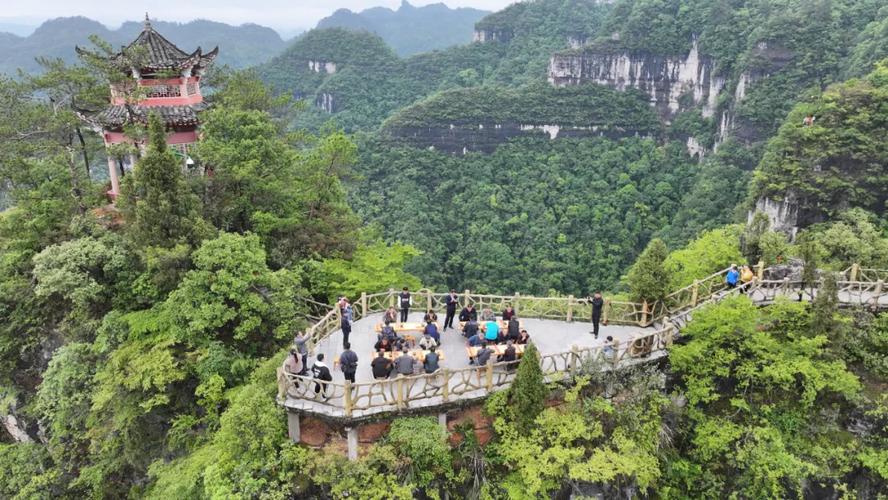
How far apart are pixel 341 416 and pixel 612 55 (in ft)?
273

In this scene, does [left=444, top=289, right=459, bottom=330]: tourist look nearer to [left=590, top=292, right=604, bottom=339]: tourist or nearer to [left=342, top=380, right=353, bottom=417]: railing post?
[left=590, top=292, right=604, bottom=339]: tourist

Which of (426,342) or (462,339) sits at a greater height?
(426,342)

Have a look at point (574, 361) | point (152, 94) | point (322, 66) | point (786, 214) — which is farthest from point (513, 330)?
point (322, 66)

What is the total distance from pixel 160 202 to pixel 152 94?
803 cm

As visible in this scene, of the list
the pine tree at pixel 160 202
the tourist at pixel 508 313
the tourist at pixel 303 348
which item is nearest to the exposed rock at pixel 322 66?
the pine tree at pixel 160 202

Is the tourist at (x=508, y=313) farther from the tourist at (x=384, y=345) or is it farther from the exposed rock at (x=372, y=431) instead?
the exposed rock at (x=372, y=431)

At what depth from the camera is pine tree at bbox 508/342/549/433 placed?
11664 mm

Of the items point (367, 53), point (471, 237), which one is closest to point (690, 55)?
point (471, 237)

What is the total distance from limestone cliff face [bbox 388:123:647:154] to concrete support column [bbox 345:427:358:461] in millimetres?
65206

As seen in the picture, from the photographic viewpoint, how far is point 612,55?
83500 millimetres

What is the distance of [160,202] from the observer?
15719 mm

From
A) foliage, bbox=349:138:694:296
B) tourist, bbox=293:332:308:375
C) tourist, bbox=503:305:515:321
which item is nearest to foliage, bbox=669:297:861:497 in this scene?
tourist, bbox=503:305:515:321

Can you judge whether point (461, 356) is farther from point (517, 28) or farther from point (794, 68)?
point (517, 28)

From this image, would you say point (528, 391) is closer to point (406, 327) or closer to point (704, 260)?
point (406, 327)
